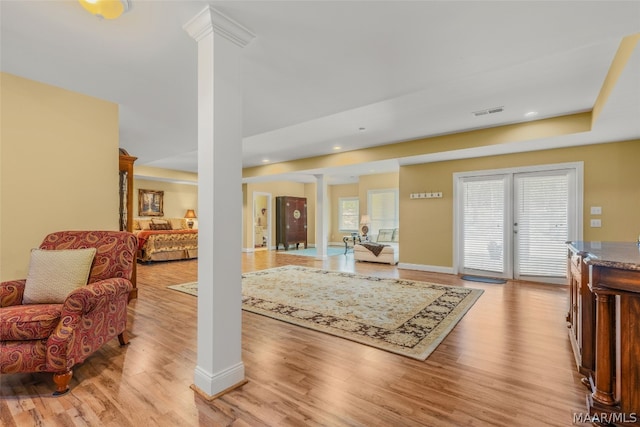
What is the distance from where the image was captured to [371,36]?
2.10 m

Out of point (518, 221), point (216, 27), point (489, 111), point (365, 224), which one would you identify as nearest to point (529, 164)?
point (518, 221)

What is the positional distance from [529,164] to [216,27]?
5.32 m

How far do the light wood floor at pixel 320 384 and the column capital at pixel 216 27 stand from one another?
2.35m

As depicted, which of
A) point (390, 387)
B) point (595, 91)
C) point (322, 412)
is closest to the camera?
point (322, 412)

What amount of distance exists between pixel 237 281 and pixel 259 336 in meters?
1.10

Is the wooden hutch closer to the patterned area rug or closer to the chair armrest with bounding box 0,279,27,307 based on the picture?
the patterned area rug

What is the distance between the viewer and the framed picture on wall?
8.55 m

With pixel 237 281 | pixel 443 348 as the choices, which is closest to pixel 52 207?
pixel 237 281

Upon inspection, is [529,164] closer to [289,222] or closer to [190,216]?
[289,222]

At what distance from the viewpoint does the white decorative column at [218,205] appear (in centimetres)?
182

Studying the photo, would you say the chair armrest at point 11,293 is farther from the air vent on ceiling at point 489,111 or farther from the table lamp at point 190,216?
the table lamp at point 190,216

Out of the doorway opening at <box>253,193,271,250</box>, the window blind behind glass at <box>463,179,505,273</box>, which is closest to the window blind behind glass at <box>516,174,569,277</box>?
the window blind behind glass at <box>463,179,505,273</box>

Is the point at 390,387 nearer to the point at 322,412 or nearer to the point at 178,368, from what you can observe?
the point at 322,412

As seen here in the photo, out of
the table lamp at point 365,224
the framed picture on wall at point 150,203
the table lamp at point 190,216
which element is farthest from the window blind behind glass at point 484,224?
the framed picture on wall at point 150,203
